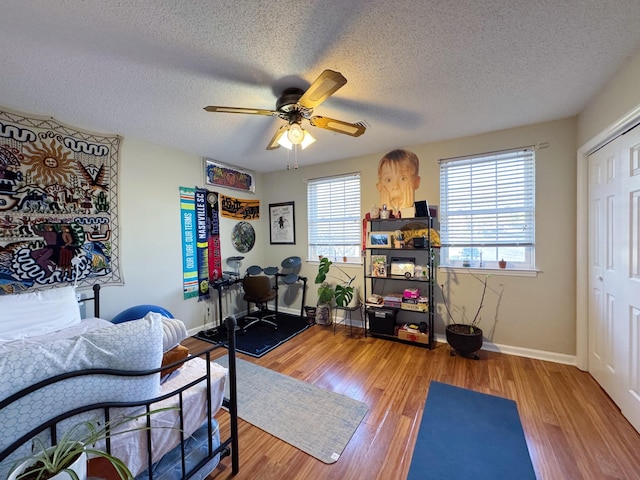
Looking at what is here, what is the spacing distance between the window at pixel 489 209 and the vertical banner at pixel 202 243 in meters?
3.14

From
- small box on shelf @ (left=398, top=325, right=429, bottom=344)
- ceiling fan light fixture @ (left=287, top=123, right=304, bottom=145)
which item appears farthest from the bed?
small box on shelf @ (left=398, top=325, right=429, bottom=344)

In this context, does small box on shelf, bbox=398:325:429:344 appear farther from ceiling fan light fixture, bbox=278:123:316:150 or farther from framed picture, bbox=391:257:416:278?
ceiling fan light fixture, bbox=278:123:316:150

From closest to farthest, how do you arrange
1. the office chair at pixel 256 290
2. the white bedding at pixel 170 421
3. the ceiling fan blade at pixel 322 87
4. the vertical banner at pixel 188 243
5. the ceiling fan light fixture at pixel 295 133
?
the white bedding at pixel 170 421, the ceiling fan blade at pixel 322 87, the ceiling fan light fixture at pixel 295 133, the vertical banner at pixel 188 243, the office chair at pixel 256 290

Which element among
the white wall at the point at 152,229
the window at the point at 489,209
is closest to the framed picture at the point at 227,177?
the white wall at the point at 152,229

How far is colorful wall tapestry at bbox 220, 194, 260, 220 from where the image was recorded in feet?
12.6

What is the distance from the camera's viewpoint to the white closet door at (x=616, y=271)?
5.57 ft

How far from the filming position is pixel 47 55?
60.1 inches

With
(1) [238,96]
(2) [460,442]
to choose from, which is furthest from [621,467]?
(1) [238,96]

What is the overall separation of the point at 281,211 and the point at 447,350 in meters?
3.09

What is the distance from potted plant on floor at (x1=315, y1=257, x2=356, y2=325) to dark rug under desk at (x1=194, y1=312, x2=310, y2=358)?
0.28 meters

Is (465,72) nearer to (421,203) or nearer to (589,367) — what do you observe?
(421,203)

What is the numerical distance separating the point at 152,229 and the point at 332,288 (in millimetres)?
2479

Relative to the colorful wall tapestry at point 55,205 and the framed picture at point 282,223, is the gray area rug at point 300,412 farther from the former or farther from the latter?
the framed picture at point 282,223

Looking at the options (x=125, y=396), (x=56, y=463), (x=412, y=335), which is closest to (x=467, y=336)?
(x=412, y=335)
